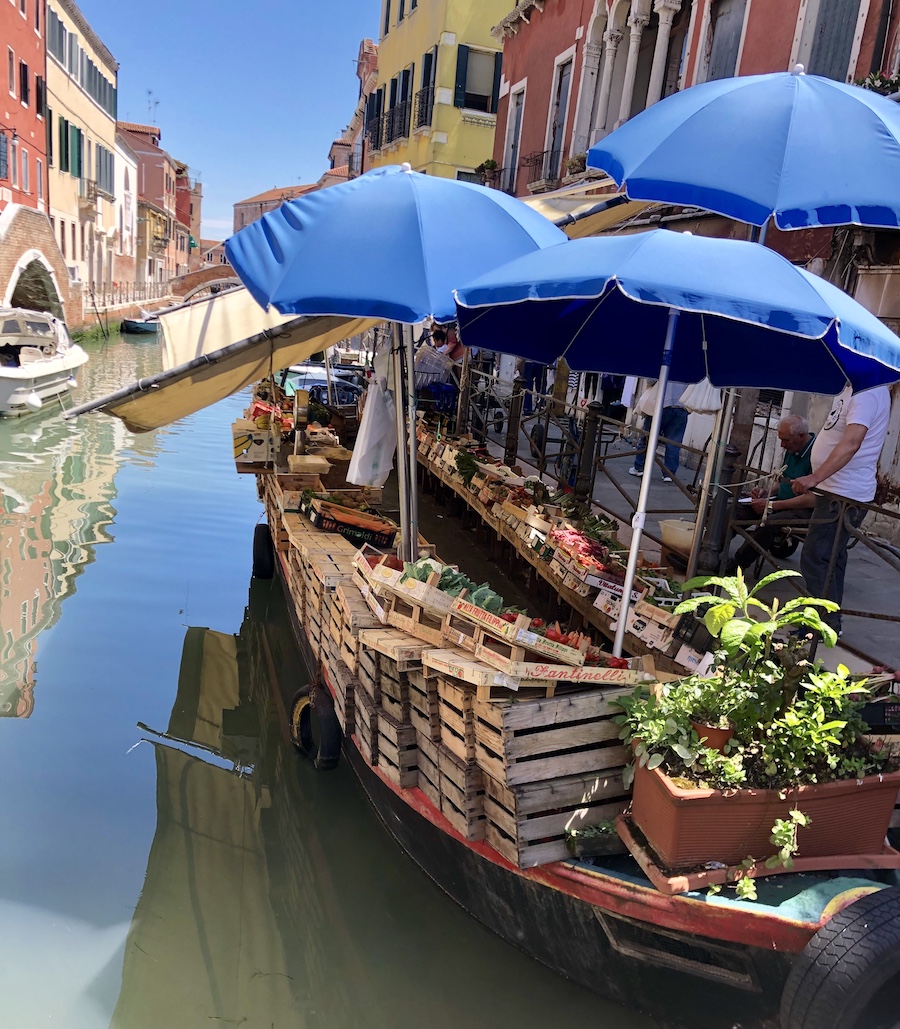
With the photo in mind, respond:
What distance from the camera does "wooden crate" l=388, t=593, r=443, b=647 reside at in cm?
421

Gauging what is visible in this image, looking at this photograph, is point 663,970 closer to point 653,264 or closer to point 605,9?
point 653,264

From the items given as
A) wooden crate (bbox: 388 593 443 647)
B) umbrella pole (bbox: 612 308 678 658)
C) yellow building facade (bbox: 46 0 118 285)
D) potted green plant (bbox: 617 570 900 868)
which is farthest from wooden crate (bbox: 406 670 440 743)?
yellow building facade (bbox: 46 0 118 285)

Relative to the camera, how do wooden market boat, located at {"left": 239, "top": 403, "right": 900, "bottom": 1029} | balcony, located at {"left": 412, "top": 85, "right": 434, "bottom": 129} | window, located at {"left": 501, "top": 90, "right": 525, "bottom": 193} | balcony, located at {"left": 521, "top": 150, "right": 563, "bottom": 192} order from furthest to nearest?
balcony, located at {"left": 412, "top": 85, "right": 434, "bottom": 129}, window, located at {"left": 501, "top": 90, "right": 525, "bottom": 193}, balcony, located at {"left": 521, "top": 150, "right": 563, "bottom": 192}, wooden market boat, located at {"left": 239, "top": 403, "right": 900, "bottom": 1029}

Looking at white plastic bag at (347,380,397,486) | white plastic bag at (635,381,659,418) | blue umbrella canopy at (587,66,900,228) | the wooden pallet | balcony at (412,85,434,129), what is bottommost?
the wooden pallet

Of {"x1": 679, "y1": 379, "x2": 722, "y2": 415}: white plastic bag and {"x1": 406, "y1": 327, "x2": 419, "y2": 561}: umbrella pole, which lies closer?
{"x1": 406, "y1": 327, "x2": 419, "y2": 561}: umbrella pole

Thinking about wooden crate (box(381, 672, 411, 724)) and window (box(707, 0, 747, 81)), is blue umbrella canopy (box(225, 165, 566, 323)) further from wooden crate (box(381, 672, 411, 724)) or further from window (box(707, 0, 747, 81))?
window (box(707, 0, 747, 81))

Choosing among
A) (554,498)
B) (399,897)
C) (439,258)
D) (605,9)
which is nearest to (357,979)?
(399,897)

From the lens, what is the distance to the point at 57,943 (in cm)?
420

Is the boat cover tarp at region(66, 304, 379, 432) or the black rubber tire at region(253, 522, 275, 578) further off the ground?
the boat cover tarp at region(66, 304, 379, 432)

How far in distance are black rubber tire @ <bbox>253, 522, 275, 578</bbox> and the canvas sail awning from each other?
3418mm

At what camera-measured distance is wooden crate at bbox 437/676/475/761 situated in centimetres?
371

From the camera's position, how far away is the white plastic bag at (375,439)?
252 inches

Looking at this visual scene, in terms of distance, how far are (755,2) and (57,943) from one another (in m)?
11.4

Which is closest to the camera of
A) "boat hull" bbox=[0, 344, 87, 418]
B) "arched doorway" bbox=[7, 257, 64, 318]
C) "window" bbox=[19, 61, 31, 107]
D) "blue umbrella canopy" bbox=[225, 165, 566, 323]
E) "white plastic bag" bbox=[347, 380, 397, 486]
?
"blue umbrella canopy" bbox=[225, 165, 566, 323]
